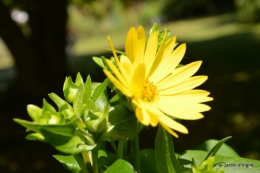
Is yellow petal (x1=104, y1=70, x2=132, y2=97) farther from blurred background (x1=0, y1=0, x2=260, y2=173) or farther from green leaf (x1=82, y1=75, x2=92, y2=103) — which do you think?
blurred background (x1=0, y1=0, x2=260, y2=173)

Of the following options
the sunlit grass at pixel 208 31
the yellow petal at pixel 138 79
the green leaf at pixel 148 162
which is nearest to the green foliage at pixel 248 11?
the sunlit grass at pixel 208 31

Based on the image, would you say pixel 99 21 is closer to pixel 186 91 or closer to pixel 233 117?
pixel 233 117

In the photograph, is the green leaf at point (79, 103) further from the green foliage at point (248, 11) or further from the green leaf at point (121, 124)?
the green foliage at point (248, 11)

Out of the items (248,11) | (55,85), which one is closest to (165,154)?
(55,85)

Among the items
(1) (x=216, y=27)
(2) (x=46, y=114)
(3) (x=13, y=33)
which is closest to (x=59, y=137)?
(2) (x=46, y=114)

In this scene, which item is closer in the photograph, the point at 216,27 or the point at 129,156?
the point at 129,156

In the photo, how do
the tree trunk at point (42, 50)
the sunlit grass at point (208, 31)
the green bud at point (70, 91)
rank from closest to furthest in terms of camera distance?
the green bud at point (70, 91)
the tree trunk at point (42, 50)
the sunlit grass at point (208, 31)

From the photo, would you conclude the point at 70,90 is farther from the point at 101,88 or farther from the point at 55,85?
the point at 55,85
